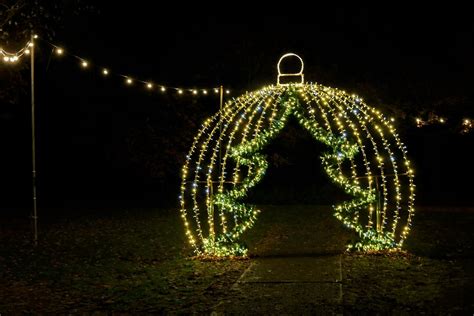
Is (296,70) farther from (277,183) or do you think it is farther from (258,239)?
(258,239)

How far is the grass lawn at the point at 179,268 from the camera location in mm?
6422

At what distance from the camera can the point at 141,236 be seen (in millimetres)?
11227

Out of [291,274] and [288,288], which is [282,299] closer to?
[288,288]

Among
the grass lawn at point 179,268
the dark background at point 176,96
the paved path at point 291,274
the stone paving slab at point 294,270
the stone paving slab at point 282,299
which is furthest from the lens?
the dark background at point 176,96

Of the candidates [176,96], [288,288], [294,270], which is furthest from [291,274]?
[176,96]

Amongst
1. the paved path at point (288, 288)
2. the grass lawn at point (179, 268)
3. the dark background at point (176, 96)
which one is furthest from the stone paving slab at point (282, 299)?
the dark background at point (176, 96)

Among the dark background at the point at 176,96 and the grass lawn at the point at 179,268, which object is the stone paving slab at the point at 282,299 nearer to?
the grass lawn at the point at 179,268

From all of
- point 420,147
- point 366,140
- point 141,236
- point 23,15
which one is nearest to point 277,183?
point 366,140

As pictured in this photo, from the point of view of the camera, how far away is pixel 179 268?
8.18 meters

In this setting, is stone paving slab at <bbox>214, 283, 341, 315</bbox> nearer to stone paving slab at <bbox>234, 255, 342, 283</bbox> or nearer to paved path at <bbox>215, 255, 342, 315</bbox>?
paved path at <bbox>215, 255, 342, 315</bbox>

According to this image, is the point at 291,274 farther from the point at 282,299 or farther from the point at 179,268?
the point at 179,268

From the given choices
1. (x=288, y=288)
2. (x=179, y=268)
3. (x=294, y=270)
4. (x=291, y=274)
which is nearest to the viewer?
(x=288, y=288)

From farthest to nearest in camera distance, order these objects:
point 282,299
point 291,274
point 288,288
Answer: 1. point 291,274
2. point 288,288
3. point 282,299

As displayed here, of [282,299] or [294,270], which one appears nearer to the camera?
[282,299]
